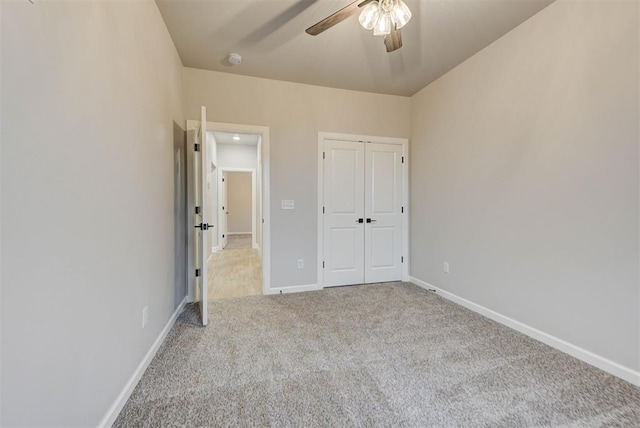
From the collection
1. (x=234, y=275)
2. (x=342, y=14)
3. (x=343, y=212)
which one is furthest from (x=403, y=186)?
(x=234, y=275)

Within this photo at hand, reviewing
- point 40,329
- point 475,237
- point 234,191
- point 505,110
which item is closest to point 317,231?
point 475,237

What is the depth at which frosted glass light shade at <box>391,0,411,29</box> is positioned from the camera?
1.64 metres

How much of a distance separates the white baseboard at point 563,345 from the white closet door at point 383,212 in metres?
1.00

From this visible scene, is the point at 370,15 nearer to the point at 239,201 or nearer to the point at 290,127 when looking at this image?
the point at 290,127

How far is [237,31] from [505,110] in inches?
98.9

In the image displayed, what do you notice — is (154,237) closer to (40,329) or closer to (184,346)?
(184,346)

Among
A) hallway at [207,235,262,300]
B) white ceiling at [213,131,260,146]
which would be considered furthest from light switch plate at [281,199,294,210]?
white ceiling at [213,131,260,146]

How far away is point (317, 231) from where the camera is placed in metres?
3.45

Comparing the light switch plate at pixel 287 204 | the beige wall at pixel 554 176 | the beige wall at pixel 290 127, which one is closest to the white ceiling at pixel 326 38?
the beige wall at pixel 290 127

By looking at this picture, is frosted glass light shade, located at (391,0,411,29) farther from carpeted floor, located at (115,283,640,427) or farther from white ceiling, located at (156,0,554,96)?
carpeted floor, located at (115,283,640,427)

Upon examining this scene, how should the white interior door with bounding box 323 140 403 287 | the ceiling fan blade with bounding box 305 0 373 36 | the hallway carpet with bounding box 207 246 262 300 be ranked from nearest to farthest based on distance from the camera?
the ceiling fan blade with bounding box 305 0 373 36 → the hallway carpet with bounding box 207 246 262 300 → the white interior door with bounding box 323 140 403 287

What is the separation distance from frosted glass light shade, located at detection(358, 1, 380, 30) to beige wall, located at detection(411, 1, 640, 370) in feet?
4.86

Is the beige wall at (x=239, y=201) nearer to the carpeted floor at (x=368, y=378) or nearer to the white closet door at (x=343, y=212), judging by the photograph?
the white closet door at (x=343, y=212)

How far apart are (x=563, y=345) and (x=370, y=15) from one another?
8.99ft
